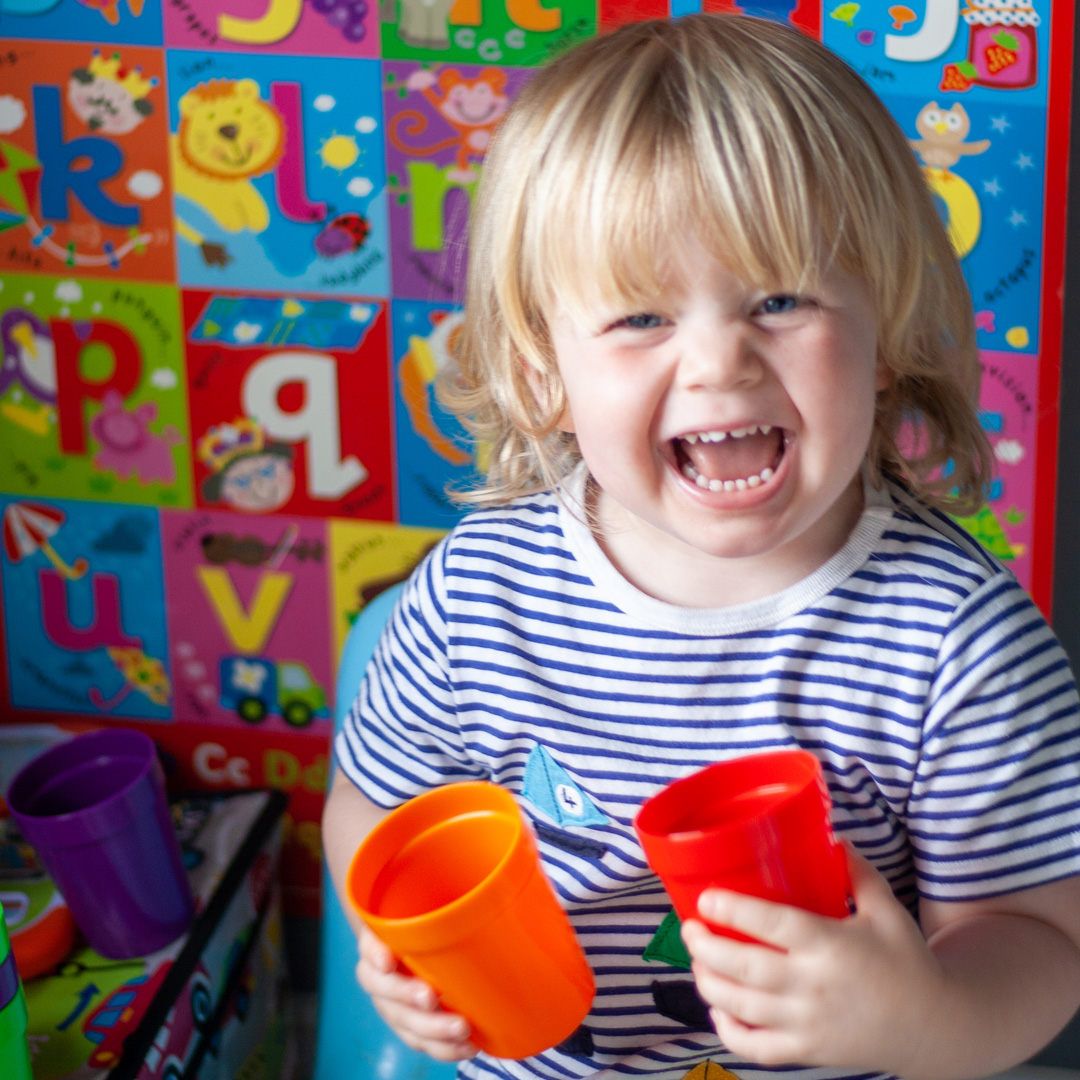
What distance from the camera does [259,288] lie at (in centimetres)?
130

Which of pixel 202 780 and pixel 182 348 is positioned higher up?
pixel 182 348

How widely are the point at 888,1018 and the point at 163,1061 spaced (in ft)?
2.28

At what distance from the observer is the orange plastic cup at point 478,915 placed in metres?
0.66

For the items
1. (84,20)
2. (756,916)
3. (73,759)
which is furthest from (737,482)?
(84,20)

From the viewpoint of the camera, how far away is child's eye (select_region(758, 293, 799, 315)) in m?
0.72

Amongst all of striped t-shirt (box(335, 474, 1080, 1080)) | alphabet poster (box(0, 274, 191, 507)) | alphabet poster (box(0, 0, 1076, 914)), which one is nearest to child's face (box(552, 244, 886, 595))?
striped t-shirt (box(335, 474, 1080, 1080))

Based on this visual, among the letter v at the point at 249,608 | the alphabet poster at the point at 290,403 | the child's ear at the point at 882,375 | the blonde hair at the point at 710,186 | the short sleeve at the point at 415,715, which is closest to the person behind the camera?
the blonde hair at the point at 710,186

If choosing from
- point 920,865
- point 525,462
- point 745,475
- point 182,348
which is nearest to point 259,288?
point 182,348

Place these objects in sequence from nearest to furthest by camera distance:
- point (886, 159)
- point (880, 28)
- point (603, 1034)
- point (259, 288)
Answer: point (886, 159) → point (603, 1034) → point (880, 28) → point (259, 288)

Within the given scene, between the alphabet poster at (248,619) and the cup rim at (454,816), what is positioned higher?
the cup rim at (454,816)

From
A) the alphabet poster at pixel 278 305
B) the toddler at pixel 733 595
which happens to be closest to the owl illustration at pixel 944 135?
the alphabet poster at pixel 278 305

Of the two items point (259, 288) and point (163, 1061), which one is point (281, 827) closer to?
point (163, 1061)

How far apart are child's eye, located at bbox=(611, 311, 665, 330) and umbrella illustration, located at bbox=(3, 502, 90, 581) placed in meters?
0.89

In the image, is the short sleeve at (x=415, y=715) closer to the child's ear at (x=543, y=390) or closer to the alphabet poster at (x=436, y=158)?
the child's ear at (x=543, y=390)
